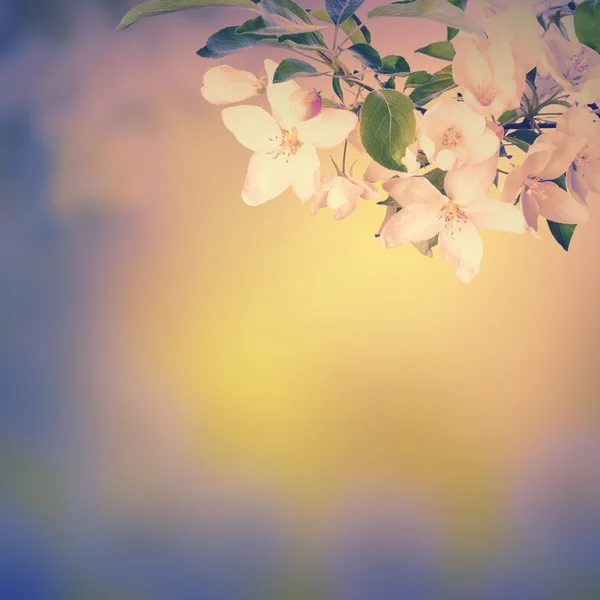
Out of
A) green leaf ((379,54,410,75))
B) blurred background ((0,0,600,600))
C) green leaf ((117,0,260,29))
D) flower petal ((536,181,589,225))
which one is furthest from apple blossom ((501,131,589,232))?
blurred background ((0,0,600,600))

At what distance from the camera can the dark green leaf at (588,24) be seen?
429mm

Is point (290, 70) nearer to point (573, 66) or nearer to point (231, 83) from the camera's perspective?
point (231, 83)

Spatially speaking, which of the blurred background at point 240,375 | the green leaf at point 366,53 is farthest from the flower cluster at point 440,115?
the blurred background at point 240,375

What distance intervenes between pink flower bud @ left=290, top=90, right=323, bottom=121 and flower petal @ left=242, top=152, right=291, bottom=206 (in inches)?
1.7

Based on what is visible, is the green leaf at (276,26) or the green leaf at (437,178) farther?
the green leaf at (437,178)

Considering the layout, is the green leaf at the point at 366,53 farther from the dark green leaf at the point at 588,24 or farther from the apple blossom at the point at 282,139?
the dark green leaf at the point at 588,24

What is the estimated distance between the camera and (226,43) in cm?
40

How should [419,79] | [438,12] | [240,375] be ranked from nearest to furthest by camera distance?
1. [438,12]
2. [419,79]
3. [240,375]

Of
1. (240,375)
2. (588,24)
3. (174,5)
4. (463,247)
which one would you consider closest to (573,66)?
(588,24)

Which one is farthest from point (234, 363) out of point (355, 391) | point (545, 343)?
point (545, 343)

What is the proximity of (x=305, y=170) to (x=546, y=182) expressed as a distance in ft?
0.56

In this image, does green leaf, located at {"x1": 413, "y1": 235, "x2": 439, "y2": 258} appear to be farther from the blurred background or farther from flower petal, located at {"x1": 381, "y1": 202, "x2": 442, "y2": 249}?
the blurred background

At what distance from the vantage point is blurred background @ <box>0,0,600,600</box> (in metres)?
1.78

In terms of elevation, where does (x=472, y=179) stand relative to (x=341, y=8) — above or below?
below
